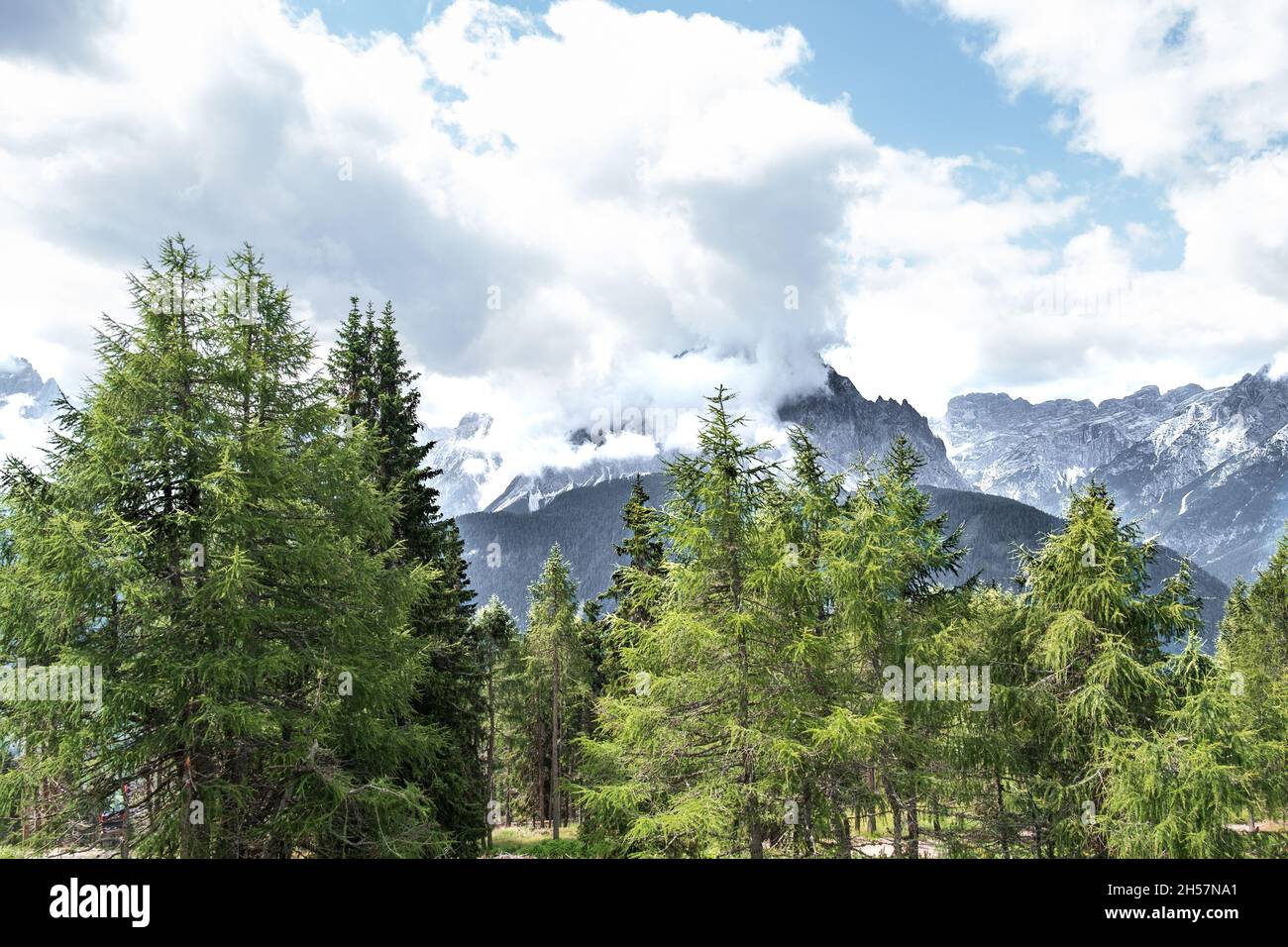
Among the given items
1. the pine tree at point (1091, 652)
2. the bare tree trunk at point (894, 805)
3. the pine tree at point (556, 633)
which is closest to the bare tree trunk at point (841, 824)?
the bare tree trunk at point (894, 805)

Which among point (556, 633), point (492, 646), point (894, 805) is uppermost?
point (556, 633)

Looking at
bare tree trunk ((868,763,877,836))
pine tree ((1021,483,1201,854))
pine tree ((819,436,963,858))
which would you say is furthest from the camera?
pine tree ((1021,483,1201,854))

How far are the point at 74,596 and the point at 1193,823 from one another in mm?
19612

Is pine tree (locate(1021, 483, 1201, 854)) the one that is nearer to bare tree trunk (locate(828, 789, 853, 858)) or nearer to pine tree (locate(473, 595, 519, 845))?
bare tree trunk (locate(828, 789, 853, 858))

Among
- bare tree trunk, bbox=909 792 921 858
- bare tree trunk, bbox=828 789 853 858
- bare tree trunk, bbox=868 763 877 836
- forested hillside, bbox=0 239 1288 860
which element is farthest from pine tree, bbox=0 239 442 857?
bare tree trunk, bbox=909 792 921 858

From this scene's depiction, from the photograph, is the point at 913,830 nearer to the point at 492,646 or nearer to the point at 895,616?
the point at 895,616

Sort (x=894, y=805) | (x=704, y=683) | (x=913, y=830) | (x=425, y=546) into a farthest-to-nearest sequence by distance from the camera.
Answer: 1. (x=425, y=546)
2. (x=913, y=830)
3. (x=894, y=805)
4. (x=704, y=683)

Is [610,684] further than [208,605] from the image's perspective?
Yes

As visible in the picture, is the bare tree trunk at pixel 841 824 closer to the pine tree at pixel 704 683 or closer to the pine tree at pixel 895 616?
the pine tree at pixel 895 616

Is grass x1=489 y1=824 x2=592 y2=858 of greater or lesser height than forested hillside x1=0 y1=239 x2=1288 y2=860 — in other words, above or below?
below

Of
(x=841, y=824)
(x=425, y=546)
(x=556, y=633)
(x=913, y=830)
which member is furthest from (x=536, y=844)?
(x=841, y=824)

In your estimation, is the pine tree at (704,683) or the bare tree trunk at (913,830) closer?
the pine tree at (704,683)
